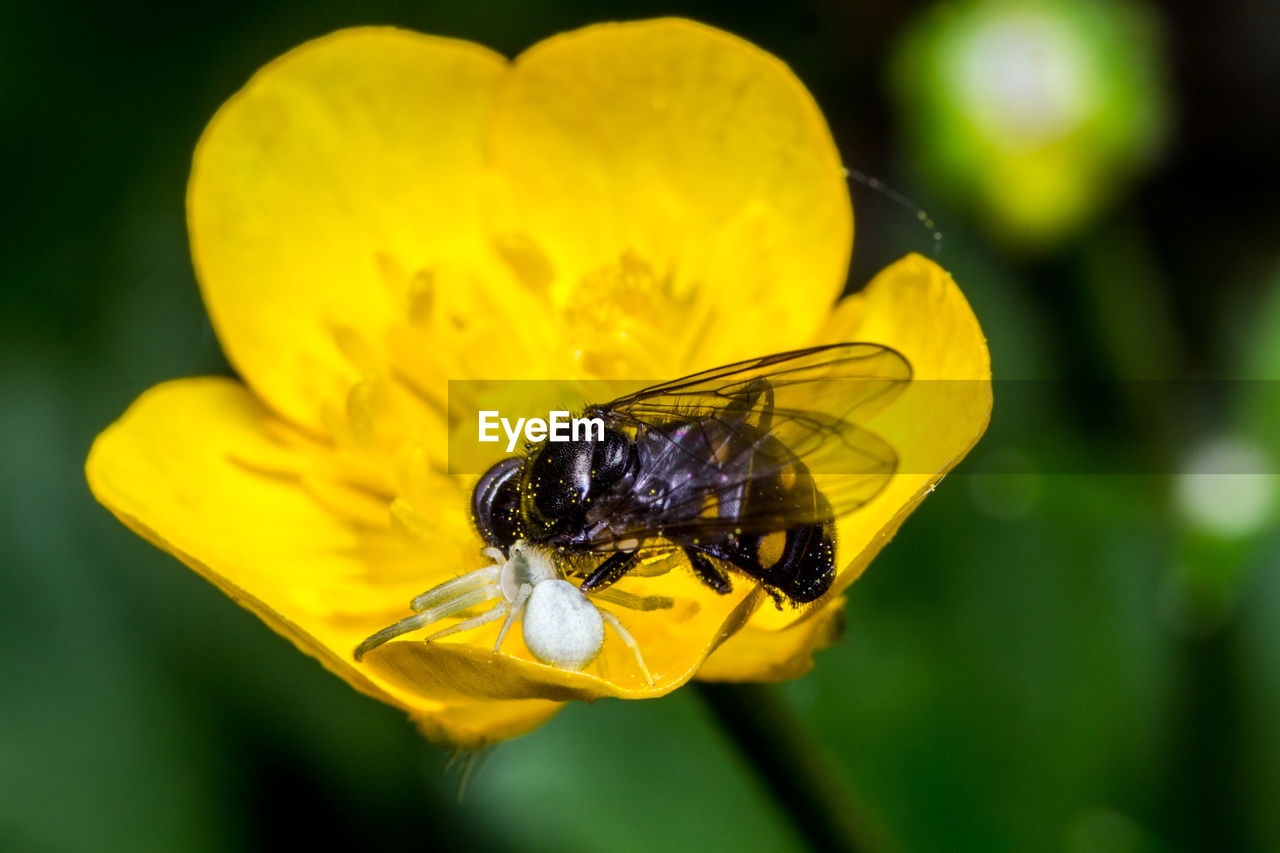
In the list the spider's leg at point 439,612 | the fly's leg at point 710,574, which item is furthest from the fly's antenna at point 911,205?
the spider's leg at point 439,612

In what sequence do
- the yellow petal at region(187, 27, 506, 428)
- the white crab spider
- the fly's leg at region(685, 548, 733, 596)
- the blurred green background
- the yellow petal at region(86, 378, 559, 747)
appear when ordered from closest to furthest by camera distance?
the white crab spider
the fly's leg at region(685, 548, 733, 596)
the yellow petal at region(86, 378, 559, 747)
the yellow petal at region(187, 27, 506, 428)
the blurred green background

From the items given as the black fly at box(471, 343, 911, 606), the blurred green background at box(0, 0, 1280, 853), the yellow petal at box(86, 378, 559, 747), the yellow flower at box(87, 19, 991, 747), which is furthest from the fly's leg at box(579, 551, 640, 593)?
the blurred green background at box(0, 0, 1280, 853)

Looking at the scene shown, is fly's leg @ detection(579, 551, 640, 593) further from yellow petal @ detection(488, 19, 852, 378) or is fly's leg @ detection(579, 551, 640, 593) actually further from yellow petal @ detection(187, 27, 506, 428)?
yellow petal @ detection(187, 27, 506, 428)

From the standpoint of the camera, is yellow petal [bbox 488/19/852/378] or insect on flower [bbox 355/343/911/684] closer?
insect on flower [bbox 355/343/911/684]

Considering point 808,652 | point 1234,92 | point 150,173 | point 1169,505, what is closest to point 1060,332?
point 1169,505

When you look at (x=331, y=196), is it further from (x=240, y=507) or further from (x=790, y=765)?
(x=790, y=765)

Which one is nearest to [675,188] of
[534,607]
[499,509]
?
[499,509]

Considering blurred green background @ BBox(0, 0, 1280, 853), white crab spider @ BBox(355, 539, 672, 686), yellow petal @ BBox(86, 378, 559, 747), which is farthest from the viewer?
blurred green background @ BBox(0, 0, 1280, 853)
